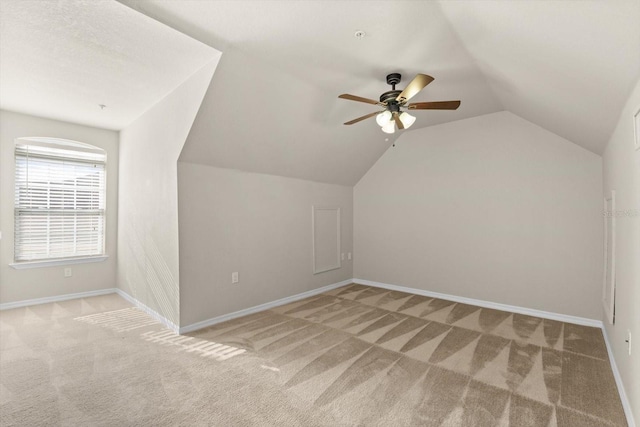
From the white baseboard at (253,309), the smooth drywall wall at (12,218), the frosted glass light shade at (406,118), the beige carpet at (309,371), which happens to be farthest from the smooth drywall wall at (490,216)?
the smooth drywall wall at (12,218)

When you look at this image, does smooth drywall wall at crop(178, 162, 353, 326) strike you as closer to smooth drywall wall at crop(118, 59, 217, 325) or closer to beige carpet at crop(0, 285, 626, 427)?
smooth drywall wall at crop(118, 59, 217, 325)

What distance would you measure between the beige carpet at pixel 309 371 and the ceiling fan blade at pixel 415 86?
8.01 feet

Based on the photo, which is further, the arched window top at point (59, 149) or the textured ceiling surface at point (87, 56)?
the arched window top at point (59, 149)

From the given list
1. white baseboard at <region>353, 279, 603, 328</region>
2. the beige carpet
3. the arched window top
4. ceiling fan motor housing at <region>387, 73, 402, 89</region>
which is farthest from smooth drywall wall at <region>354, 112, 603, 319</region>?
the arched window top

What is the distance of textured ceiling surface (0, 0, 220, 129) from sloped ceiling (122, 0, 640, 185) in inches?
10.5

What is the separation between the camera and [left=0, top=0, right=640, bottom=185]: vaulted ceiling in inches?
65.4

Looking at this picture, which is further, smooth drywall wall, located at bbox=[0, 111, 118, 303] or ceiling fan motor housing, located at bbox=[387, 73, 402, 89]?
smooth drywall wall, located at bbox=[0, 111, 118, 303]

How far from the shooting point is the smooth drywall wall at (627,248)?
1795mm

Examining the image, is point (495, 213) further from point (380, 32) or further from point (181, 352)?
point (181, 352)

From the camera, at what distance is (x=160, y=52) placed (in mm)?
2619

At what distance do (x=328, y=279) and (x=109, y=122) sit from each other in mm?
4416

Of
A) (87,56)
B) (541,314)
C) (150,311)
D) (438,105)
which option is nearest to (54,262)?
(150,311)

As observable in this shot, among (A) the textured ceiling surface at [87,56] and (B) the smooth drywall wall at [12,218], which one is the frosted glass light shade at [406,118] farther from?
(B) the smooth drywall wall at [12,218]

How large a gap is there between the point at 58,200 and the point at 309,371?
478cm
